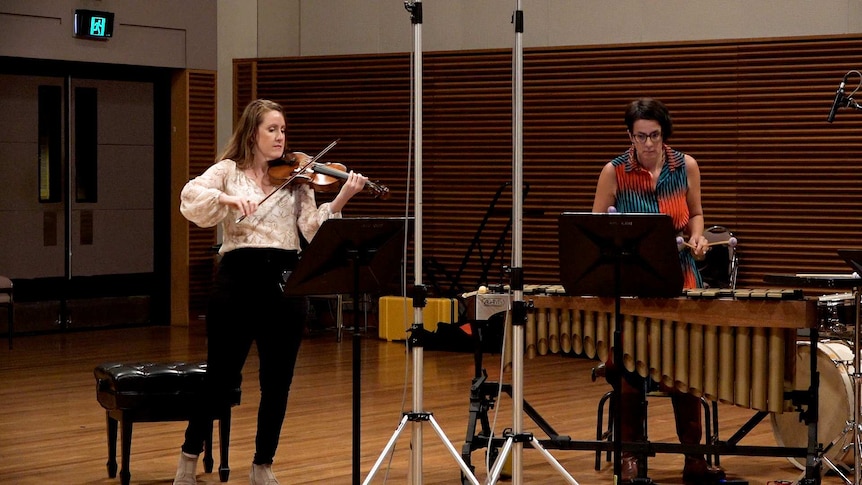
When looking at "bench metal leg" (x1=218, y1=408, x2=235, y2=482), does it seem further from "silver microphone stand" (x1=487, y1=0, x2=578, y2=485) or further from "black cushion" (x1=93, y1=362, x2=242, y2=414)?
"silver microphone stand" (x1=487, y1=0, x2=578, y2=485)

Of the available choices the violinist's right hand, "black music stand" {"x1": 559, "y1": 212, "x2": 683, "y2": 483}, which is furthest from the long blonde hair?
"black music stand" {"x1": 559, "y1": 212, "x2": 683, "y2": 483}

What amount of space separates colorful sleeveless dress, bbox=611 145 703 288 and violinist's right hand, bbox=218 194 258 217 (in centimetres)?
151

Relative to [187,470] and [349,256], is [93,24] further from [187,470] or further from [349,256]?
[349,256]

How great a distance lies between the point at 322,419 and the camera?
640 cm

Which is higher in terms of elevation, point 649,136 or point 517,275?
point 649,136

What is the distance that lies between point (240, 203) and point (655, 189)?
1.71 metres

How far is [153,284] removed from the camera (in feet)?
36.1

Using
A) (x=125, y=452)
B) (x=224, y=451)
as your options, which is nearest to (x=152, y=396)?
(x=125, y=452)

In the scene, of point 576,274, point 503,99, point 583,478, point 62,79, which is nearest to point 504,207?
point 503,99

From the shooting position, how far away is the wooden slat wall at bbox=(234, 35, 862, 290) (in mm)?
8711

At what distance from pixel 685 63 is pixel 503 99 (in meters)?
1.58

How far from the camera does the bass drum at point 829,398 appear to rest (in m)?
4.95

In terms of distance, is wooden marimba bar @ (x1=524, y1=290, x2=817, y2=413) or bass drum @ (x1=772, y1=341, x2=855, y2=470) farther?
bass drum @ (x1=772, y1=341, x2=855, y2=470)

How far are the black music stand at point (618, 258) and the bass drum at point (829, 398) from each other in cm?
130
